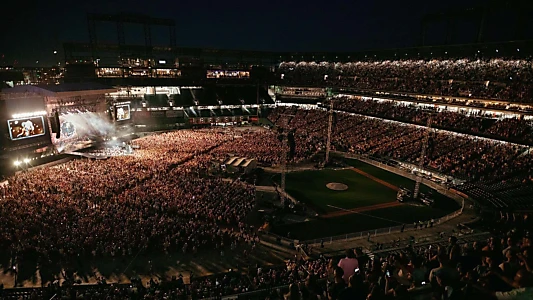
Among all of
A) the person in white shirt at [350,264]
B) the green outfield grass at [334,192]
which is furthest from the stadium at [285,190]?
the green outfield grass at [334,192]

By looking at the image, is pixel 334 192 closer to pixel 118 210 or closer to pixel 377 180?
pixel 377 180

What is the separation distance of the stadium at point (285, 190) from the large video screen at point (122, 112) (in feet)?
0.74

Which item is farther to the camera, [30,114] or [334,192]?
[30,114]

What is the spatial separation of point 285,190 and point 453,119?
2590cm

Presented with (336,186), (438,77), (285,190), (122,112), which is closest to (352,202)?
(336,186)

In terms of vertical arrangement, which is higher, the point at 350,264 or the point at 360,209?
the point at 350,264

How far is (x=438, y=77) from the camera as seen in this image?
1917 inches

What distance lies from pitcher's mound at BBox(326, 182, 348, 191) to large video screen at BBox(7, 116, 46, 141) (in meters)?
29.9

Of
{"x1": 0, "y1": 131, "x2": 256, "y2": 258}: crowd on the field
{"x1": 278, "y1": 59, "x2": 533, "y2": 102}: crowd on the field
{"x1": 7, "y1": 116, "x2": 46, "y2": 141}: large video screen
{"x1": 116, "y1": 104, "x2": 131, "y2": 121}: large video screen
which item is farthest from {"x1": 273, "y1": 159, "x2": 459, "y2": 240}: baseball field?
{"x1": 116, "y1": 104, "x2": 131, "y2": 121}: large video screen

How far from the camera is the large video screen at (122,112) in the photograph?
144ft

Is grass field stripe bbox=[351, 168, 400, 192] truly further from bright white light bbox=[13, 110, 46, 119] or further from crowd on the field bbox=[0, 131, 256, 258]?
bright white light bbox=[13, 110, 46, 119]

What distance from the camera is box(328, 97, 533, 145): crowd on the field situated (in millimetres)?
32312

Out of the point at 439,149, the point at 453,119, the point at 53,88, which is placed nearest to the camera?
the point at 53,88

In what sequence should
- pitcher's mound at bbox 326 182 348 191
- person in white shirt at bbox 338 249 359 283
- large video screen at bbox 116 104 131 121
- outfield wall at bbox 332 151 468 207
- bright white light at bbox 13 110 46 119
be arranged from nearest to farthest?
1. person in white shirt at bbox 338 249 359 283
2. outfield wall at bbox 332 151 468 207
3. bright white light at bbox 13 110 46 119
4. pitcher's mound at bbox 326 182 348 191
5. large video screen at bbox 116 104 131 121
